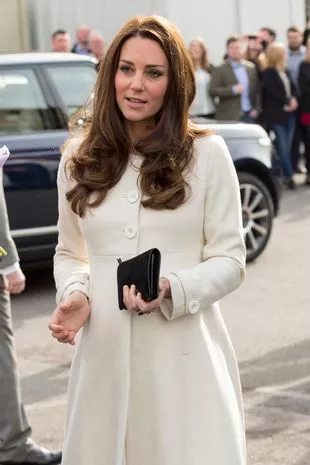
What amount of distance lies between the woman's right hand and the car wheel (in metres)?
6.91

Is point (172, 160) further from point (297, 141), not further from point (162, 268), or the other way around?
point (297, 141)

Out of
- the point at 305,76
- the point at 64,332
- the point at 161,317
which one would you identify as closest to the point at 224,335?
the point at 161,317

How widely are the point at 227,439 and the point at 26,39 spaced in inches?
665

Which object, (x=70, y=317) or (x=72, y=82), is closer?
(x=70, y=317)

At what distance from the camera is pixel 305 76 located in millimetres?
15383

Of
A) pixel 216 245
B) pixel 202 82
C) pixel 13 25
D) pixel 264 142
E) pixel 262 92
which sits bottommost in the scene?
pixel 262 92

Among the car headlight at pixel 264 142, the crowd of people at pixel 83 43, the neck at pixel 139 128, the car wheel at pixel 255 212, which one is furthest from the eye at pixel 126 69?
the crowd of people at pixel 83 43

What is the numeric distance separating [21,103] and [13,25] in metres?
10.7

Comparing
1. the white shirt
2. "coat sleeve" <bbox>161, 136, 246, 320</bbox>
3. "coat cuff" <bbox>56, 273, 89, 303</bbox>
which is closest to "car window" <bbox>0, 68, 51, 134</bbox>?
"coat cuff" <bbox>56, 273, 89, 303</bbox>

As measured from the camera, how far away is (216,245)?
10.6 ft

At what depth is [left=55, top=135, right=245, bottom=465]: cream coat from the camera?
3174 millimetres

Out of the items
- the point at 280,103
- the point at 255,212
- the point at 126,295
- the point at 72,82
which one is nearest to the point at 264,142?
the point at 255,212

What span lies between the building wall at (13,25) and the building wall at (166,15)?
17 cm

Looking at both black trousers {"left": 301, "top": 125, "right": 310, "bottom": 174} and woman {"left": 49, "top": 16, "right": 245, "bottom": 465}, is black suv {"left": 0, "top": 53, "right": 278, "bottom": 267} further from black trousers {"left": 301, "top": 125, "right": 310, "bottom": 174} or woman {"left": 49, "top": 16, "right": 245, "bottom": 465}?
black trousers {"left": 301, "top": 125, "right": 310, "bottom": 174}
